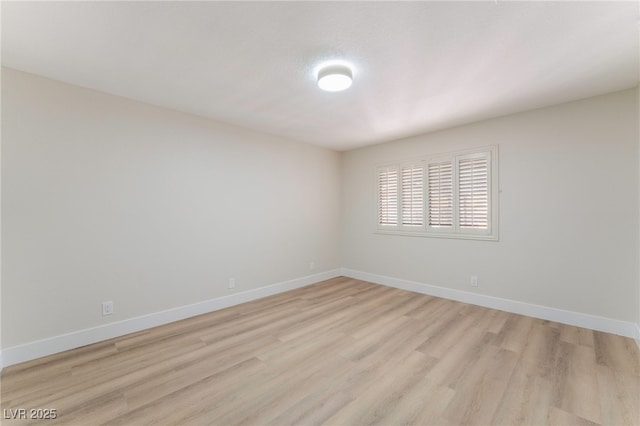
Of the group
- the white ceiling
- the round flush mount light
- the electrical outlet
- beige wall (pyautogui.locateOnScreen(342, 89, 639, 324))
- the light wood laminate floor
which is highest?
the white ceiling

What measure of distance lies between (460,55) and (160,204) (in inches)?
131

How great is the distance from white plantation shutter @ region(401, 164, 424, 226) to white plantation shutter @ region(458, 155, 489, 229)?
1.94ft

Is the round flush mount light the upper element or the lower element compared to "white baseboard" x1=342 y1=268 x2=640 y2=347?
upper

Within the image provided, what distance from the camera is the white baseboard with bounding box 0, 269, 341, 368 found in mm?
2279

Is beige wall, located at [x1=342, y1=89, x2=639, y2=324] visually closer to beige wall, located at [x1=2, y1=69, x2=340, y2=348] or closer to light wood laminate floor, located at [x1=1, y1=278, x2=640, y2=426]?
light wood laminate floor, located at [x1=1, y1=278, x2=640, y2=426]

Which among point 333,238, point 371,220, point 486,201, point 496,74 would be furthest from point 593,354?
point 333,238

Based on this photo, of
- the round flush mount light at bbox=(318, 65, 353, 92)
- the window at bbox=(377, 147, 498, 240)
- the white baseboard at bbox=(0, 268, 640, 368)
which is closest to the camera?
the round flush mount light at bbox=(318, 65, 353, 92)

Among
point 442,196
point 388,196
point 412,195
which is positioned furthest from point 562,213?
point 388,196

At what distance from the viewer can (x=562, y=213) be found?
3.04 meters

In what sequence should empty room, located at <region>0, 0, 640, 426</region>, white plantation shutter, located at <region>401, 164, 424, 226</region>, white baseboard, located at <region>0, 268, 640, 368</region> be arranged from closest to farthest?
1. empty room, located at <region>0, 0, 640, 426</region>
2. white baseboard, located at <region>0, 268, 640, 368</region>
3. white plantation shutter, located at <region>401, 164, 424, 226</region>

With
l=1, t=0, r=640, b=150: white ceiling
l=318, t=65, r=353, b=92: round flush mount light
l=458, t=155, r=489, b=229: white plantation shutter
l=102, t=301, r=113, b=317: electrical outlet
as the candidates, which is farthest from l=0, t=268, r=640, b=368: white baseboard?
l=318, t=65, r=353, b=92: round flush mount light

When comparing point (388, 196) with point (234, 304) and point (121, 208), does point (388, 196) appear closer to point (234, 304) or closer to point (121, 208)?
point (234, 304)

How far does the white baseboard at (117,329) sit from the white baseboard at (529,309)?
2.21 meters

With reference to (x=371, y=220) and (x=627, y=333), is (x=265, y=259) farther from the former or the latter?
(x=627, y=333)
